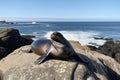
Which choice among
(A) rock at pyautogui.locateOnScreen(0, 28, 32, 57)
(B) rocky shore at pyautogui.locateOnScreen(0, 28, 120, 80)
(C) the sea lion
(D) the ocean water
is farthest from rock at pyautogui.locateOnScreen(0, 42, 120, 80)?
(A) rock at pyautogui.locateOnScreen(0, 28, 32, 57)

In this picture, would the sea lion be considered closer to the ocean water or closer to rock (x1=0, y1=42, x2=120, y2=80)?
rock (x1=0, y1=42, x2=120, y2=80)

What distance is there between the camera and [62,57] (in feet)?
21.4

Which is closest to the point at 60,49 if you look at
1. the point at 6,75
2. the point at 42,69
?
the point at 42,69

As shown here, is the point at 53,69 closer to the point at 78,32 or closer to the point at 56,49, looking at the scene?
the point at 56,49

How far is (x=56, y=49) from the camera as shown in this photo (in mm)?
6535

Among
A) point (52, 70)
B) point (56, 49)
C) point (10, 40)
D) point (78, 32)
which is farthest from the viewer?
point (78, 32)

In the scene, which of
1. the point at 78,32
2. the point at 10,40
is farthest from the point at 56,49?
the point at 78,32

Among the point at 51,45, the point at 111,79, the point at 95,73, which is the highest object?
the point at 51,45

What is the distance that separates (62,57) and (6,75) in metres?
1.26

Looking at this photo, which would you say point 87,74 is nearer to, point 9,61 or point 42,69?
point 42,69

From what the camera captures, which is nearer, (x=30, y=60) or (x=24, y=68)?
(x=24, y=68)

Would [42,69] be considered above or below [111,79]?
above

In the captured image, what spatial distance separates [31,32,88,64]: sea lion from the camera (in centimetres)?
648

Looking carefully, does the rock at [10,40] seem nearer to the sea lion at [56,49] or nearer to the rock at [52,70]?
the sea lion at [56,49]
